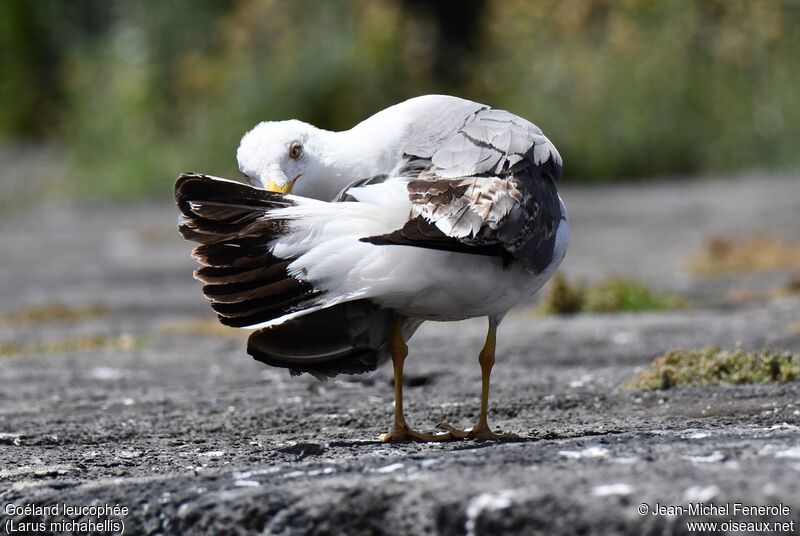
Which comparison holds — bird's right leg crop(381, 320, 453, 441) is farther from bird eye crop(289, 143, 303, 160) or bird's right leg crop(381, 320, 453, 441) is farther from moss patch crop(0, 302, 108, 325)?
moss patch crop(0, 302, 108, 325)

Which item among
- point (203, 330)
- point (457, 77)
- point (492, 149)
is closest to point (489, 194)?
point (492, 149)

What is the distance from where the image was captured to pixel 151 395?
18.9 feet

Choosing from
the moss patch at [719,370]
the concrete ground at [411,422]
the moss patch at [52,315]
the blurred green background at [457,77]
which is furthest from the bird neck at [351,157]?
the blurred green background at [457,77]

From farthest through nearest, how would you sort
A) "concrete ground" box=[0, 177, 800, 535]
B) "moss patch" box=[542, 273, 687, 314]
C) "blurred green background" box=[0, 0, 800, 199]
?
"blurred green background" box=[0, 0, 800, 199], "moss patch" box=[542, 273, 687, 314], "concrete ground" box=[0, 177, 800, 535]

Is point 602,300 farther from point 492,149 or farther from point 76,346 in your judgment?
point 492,149

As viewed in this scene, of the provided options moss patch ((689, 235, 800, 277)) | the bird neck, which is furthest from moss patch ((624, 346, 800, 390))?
moss patch ((689, 235, 800, 277))

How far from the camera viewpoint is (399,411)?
13.8 feet

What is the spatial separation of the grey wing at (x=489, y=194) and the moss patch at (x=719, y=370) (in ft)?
3.58

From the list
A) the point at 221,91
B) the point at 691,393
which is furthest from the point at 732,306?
the point at 221,91

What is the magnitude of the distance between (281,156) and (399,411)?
0.87 meters

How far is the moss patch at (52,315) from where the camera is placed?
9.19 m

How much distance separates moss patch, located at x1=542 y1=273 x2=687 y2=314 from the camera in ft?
26.4

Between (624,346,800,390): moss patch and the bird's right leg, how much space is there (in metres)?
1.18

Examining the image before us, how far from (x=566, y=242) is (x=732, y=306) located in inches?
163
